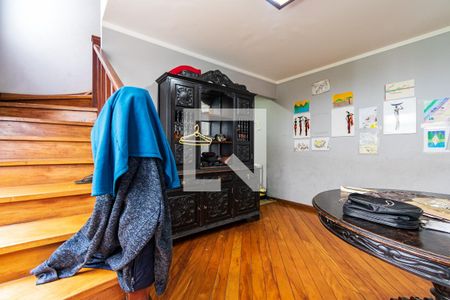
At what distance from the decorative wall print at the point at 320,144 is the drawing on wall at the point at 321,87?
78cm

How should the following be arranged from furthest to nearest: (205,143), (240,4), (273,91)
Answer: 1. (273,91)
2. (205,143)
3. (240,4)

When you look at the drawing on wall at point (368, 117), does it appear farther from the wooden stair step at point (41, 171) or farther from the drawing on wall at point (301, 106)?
the wooden stair step at point (41, 171)

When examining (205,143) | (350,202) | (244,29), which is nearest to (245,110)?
(205,143)

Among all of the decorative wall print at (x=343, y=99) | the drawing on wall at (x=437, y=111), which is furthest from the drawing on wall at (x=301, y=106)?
the drawing on wall at (x=437, y=111)

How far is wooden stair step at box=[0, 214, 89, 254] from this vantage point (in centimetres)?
85

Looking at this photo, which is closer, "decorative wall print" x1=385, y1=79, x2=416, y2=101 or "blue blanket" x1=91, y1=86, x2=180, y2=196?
"blue blanket" x1=91, y1=86, x2=180, y2=196

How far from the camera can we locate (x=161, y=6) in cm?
184

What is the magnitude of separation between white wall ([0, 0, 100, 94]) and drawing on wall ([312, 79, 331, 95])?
12.0ft

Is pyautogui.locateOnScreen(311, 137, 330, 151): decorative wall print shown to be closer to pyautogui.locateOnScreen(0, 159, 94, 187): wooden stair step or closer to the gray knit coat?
the gray knit coat

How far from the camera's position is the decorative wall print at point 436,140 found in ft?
6.98

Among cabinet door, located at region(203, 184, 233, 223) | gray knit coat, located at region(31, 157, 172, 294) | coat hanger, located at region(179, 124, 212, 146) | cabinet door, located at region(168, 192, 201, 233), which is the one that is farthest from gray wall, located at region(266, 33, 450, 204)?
gray knit coat, located at region(31, 157, 172, 294)

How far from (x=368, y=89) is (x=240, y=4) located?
2.16 m

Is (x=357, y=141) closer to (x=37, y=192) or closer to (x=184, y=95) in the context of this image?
(x=184, y=95)

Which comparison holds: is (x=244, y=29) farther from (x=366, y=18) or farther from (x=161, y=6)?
(x=366, y=18)
